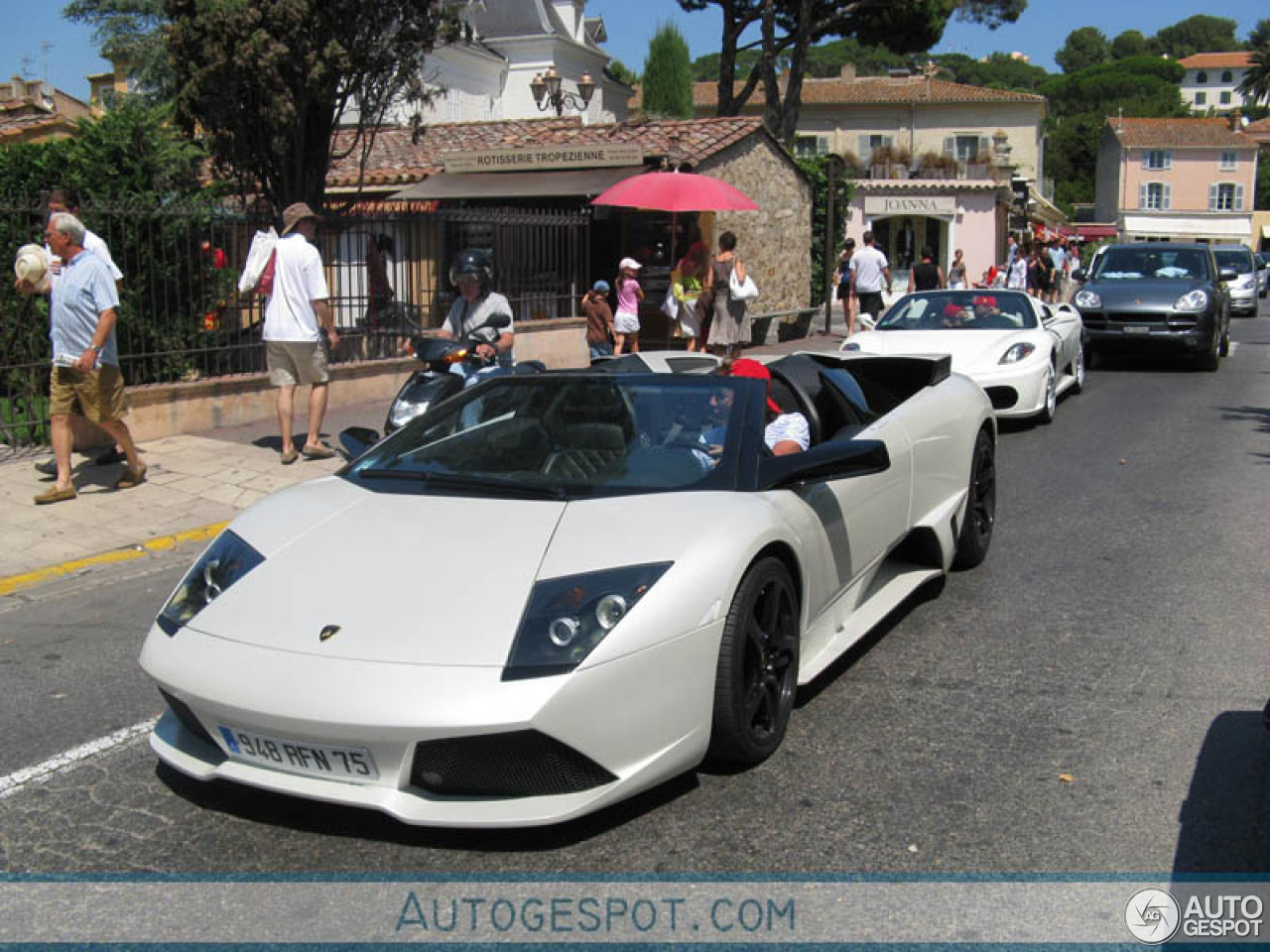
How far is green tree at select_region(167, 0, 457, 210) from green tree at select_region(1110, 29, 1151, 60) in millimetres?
160138

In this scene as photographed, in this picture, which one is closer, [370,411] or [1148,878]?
[1148,878]

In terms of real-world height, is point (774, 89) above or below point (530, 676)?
above

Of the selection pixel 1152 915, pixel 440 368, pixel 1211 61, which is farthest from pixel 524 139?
pixel 1211 61

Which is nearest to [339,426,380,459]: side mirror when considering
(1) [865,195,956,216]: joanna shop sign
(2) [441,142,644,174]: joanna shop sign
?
(2) [441,142,644,174]: joanna shop sign

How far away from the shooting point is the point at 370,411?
12.0 m

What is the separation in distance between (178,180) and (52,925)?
9.21m

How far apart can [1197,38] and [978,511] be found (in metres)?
187

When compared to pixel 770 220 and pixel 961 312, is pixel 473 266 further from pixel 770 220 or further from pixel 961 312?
pixel 770 220

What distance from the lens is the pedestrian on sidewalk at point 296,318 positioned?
905cm

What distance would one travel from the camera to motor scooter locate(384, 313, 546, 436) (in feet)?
27.6

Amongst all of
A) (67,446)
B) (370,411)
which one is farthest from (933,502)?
(370,411)

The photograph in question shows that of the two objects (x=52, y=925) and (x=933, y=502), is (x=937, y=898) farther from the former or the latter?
(x=933, y=502)

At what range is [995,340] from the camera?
1162cm

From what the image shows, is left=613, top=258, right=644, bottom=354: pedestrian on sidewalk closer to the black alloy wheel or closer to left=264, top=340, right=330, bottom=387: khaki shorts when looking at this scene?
left=264, top=340, right=330, bottom=387: khaki shorts
